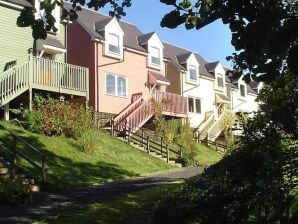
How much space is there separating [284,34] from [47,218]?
8.59 m

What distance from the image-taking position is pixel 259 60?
471 cm

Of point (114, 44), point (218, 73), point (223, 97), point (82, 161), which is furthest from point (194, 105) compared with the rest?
point (82, 161)

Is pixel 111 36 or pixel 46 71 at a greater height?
pixel 111 36

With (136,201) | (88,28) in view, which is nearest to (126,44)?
(88,28)

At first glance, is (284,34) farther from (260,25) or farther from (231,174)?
(231,174)

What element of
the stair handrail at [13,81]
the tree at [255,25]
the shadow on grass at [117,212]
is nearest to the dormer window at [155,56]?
the stair handrail at [13,81]

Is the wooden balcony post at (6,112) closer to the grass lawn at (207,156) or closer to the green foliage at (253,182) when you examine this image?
the grass lawn at (207,156)

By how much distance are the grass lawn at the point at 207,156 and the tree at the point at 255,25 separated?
903 inches

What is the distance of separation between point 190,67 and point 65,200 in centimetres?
3246

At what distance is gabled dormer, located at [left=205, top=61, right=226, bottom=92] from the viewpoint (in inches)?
1945

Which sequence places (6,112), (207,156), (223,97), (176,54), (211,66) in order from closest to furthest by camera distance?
(6,112) < (207,156) < (176,54) < (223,97) < (211,66)

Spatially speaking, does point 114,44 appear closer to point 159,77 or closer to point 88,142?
point 159,77

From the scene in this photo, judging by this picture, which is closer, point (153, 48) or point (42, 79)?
point (42, 79)

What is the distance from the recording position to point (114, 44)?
118ft
